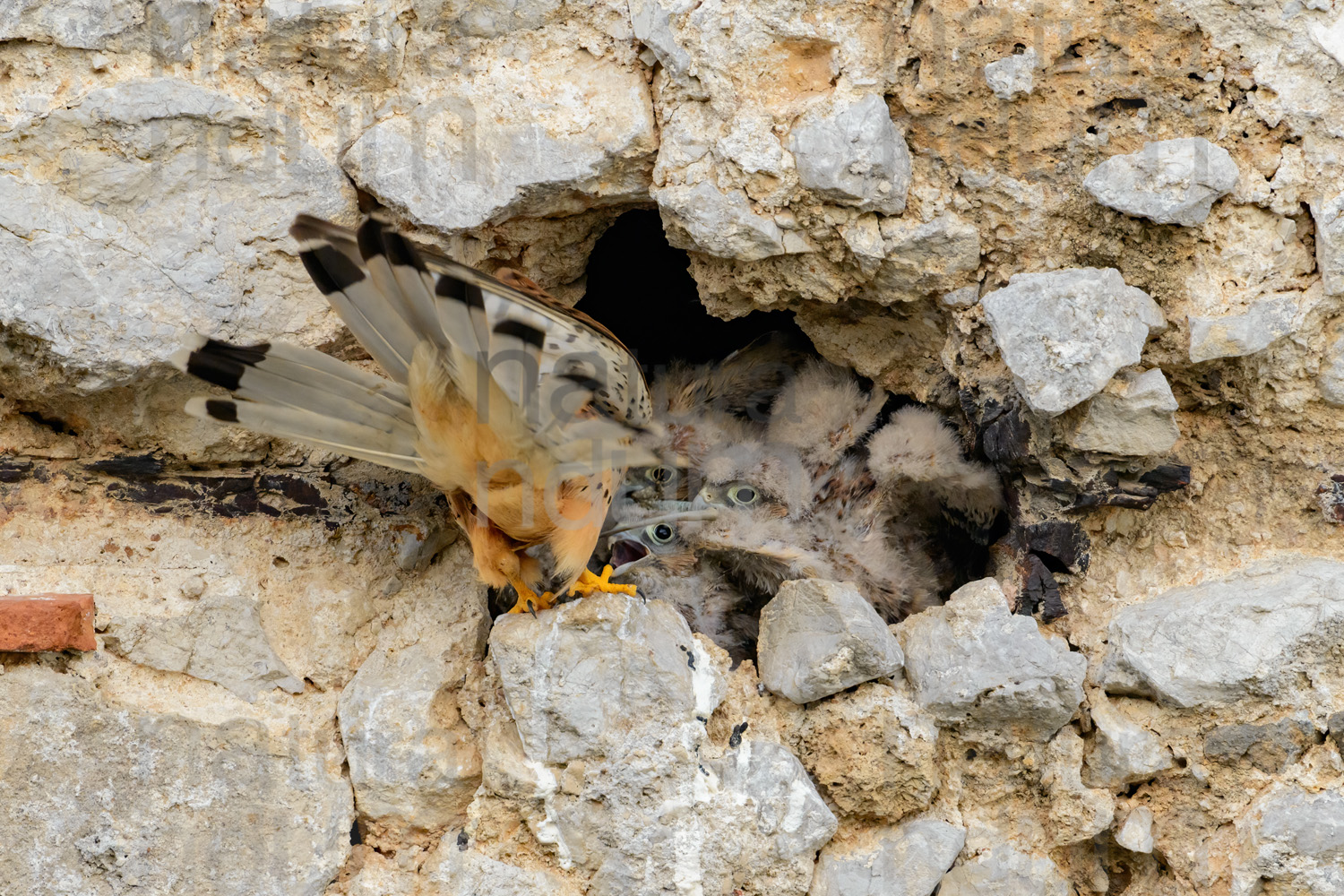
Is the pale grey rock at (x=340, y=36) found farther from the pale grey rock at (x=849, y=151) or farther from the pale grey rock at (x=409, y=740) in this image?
the pale grey rock at (x=409, y=740)

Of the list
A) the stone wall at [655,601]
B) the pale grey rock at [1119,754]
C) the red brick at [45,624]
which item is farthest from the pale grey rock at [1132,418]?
the red brick at [45,624]

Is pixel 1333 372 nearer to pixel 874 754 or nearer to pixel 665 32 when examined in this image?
pixel 874 754

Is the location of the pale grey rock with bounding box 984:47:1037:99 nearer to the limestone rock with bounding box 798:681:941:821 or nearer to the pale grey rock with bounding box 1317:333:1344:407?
the pale grey rock with bounding box 1317:333:1344:407

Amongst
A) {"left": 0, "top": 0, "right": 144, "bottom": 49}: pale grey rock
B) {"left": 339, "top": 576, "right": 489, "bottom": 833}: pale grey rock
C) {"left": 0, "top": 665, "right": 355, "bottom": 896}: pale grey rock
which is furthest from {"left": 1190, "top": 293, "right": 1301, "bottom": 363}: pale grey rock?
{"left": 0, "top": 0, "right": 144, "bottom": 49}: pale grey rock

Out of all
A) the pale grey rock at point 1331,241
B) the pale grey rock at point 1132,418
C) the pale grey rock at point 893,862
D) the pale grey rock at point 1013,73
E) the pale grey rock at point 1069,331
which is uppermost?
the pale grey rock at point 1013,73

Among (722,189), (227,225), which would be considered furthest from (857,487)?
(227,225)

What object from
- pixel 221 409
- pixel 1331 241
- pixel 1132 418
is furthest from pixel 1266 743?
pixel 221 409
